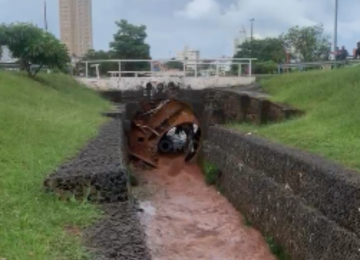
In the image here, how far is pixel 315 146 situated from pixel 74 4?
3308 cm

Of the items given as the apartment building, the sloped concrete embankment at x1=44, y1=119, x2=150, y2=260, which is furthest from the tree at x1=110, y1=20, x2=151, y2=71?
the sloped concrete embankment at x1=44, y1=119, x2=150, y2=260

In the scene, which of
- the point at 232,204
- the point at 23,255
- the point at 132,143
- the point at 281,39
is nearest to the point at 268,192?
the point at 232,204

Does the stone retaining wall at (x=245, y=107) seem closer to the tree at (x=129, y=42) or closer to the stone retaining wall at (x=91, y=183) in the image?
the stone retaining wall at (x=91, y=183)

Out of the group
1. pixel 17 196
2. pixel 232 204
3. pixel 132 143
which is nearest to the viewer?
pixel 17 196

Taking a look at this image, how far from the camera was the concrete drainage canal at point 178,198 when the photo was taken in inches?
347

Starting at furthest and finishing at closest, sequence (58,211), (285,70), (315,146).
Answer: (285,70)
(315,146)
(58,211)

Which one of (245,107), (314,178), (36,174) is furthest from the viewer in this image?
(245,107)

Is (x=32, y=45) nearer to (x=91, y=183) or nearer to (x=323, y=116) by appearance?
(x=323, y=116)

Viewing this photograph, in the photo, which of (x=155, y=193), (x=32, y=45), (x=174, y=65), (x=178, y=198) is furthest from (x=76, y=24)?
(x=178, y=198)

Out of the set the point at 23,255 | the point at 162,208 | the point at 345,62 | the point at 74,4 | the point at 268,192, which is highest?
the point at 74,4

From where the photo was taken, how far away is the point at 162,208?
39.0 ft

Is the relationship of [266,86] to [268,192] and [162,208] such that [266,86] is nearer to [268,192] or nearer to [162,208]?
[162,208]

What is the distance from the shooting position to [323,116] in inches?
449

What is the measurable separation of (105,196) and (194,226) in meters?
5.28
